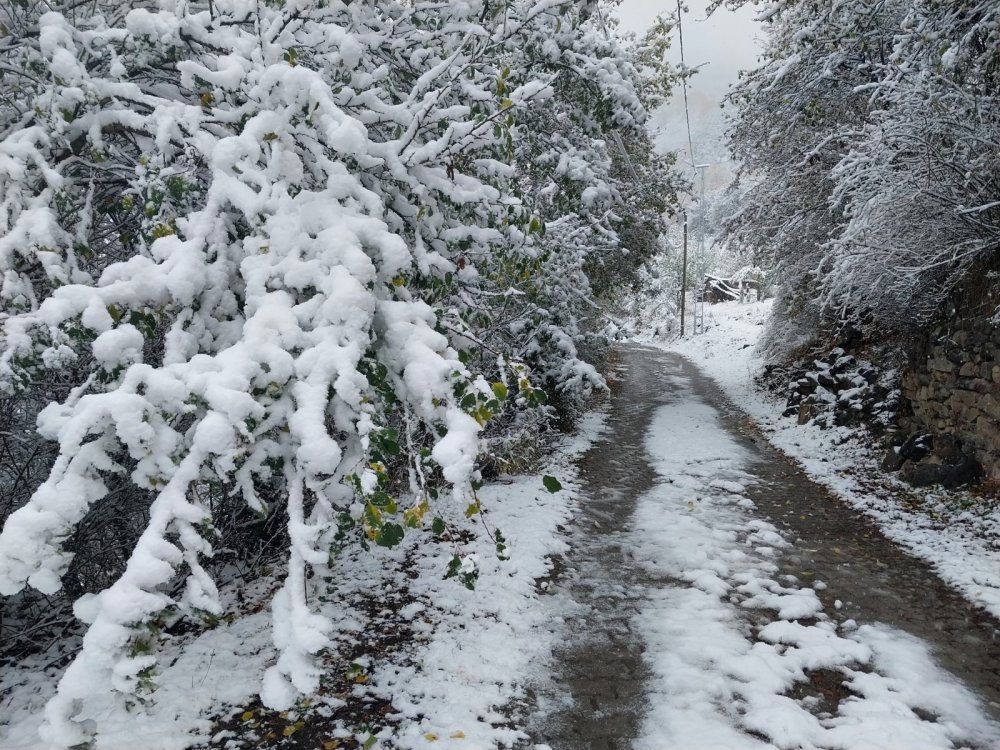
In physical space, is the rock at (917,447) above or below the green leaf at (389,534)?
below

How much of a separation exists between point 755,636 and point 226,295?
15.2 feet

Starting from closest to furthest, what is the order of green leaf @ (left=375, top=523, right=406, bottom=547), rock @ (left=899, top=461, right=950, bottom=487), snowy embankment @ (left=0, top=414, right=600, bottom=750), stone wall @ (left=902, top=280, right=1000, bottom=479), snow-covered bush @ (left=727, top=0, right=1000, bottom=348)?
1. green leaf @ (left=375, top=523, right=406, bottom=547)
2. snowy embankment @ (left=0, top=414, right=600, bottom=750)
3. snow-covered bush @ (left=727, top=0, right=1000, bottom=348)
4. stone wall @ (left=902, top=280, right=1000, bottom=479)
5. rock @ (left=899, top=461, right=950, bottom=487)

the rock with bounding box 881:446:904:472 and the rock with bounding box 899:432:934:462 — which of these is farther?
the rock with bounding box 881:446:904:472

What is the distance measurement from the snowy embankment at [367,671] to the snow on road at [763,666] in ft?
3.52

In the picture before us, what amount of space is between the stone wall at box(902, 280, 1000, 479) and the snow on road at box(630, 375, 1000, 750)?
294 cm

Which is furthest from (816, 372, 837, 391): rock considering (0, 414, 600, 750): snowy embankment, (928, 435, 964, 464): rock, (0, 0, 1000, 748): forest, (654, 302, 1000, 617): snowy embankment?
(0, 414, 600, 750): snowy embankment

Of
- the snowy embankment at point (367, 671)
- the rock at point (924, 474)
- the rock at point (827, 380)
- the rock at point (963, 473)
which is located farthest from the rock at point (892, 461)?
the snowy embankment at point (367, 671)

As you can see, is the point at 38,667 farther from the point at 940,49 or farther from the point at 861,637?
the point at 940,49

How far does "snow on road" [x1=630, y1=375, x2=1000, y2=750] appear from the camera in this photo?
12.2 feet

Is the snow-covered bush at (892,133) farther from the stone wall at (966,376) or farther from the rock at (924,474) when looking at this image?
the rock at (924,474)

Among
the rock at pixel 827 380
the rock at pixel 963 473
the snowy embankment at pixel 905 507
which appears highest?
the rock at pixel 827 380

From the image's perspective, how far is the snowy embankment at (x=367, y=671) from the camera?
363 cm

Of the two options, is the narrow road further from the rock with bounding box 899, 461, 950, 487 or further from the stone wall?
the stone wall

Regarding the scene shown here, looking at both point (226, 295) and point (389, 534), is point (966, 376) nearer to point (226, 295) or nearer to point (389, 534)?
point (389, 534)
